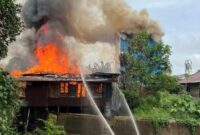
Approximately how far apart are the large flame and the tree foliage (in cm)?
2077

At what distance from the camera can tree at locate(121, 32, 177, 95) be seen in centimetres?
3467

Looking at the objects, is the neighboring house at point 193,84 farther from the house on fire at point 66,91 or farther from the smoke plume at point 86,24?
the house on fire at point 66,91

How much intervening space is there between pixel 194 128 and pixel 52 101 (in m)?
9.80

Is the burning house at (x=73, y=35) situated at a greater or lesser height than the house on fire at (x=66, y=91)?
greater

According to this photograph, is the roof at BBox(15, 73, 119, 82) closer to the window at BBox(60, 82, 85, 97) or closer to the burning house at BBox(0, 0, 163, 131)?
the window at BBox(60, 82, 85, 97)

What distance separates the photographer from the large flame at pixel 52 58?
3600cm

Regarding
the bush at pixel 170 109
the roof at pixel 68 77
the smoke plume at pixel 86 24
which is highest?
the smoke plume at pixel 86 24

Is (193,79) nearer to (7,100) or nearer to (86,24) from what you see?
(86,24)

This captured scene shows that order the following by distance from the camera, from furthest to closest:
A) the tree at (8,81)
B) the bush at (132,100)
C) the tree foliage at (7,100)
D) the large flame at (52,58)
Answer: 1. the large flame at (52,58)
2. the bush at (132,100)
3. the tree at (8,81)
4. the tree foliage at (7,100)

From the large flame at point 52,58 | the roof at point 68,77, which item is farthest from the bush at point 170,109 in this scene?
the large flame at point 52,58

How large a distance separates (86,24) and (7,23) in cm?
2218

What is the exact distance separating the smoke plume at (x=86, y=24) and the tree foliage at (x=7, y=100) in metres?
23.6

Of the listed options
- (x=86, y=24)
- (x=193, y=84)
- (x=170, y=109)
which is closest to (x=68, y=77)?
(x=170, y=109)

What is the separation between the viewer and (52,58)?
37.0 m
